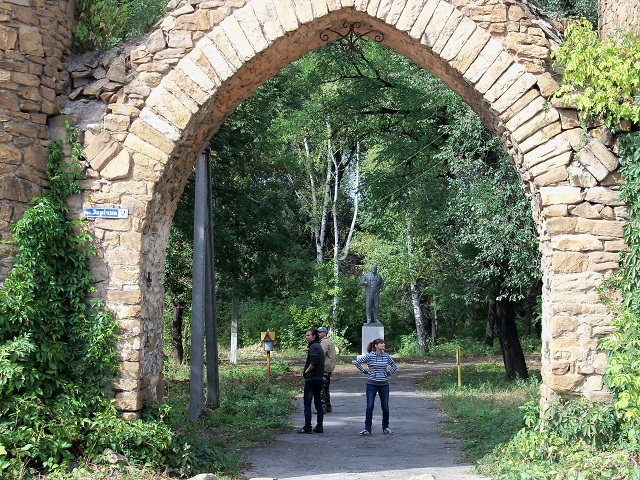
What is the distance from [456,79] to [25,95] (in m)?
4.08

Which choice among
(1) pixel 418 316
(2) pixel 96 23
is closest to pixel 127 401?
(2) pixel 96 23

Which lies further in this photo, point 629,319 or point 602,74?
point 602,74

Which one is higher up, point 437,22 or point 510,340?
point 437,22

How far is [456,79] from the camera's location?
7.93m

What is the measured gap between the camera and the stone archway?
7133mm

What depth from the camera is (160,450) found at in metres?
7.41

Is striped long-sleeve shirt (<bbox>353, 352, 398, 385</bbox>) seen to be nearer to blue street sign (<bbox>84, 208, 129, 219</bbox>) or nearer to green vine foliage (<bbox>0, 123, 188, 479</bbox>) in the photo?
green vine foliage (<bbox>0, 123, 188, 479</bbox>)

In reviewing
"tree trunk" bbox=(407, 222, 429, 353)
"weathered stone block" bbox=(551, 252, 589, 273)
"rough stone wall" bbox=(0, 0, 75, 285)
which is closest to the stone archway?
"weathered stone block" bbox=(551, 252, 589, 273)

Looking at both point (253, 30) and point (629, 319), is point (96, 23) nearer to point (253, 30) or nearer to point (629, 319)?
point (253, 30)

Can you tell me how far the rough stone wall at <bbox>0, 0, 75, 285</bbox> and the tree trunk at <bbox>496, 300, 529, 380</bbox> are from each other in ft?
38.1

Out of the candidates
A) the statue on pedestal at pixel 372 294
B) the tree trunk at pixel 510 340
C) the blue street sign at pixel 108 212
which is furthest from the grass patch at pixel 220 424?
the tree trunk at pixel 510 340

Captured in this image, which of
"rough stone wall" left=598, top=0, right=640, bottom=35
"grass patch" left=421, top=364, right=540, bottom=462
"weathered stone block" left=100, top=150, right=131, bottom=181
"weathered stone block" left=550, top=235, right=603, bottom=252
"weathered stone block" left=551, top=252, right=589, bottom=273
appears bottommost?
"grass patch" left=421, top=364, right=540, bottom=462

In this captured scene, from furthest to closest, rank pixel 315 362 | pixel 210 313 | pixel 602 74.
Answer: pixel 210 313 < pixel 315 362 < pixel 602 74

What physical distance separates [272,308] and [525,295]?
58.8 ft
